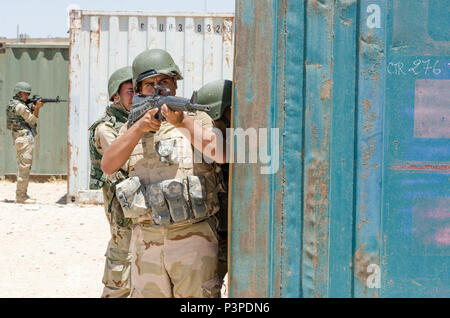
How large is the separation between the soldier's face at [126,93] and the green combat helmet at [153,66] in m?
0.99

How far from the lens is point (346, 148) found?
194cm

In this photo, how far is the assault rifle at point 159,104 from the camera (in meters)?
2.14

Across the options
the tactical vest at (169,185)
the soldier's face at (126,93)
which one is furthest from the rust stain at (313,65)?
the soldier's face at (126,93)

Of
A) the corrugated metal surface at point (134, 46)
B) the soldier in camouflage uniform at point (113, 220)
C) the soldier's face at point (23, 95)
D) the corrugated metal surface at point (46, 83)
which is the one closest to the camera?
the soldier in camouflage uniform at point (113, 220)

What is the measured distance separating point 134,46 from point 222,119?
5906 millimetres

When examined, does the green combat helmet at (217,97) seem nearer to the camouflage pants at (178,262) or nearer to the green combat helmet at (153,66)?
the green combat helmet at (153,66)

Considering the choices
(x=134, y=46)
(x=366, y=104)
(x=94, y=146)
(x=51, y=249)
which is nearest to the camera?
(x=366, y=104)

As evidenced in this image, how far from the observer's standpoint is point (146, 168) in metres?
2.48

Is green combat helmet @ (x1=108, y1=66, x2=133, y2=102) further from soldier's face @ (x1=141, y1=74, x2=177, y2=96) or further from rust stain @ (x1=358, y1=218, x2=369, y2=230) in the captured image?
rust stain @ (x1=358, y1=218, x2=369, y2=230)

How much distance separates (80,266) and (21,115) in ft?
14.5

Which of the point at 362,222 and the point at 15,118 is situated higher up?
the point at 15,118

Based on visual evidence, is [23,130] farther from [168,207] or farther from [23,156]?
[168,207]

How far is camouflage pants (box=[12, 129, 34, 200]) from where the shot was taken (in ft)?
29.2

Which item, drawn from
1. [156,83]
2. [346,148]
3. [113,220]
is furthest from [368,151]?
[113,220]
